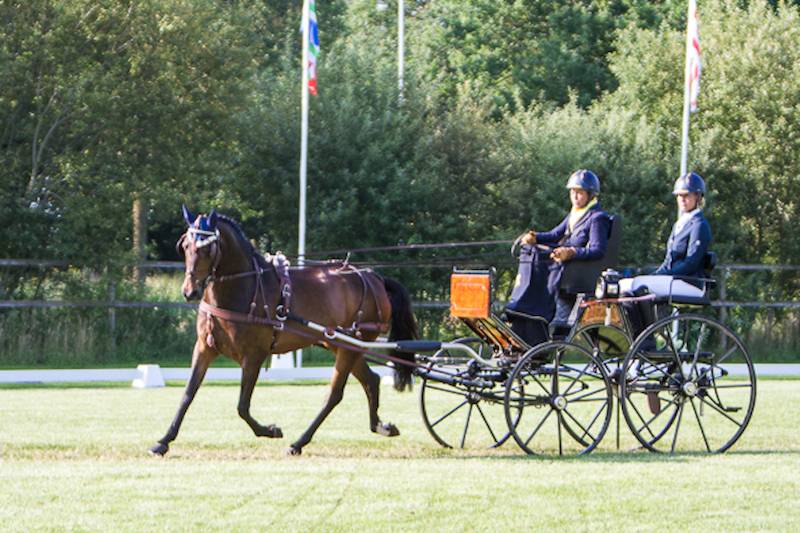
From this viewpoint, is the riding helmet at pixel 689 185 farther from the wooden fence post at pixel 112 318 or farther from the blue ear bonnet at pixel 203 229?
the wooden fence post at pixel 112 318

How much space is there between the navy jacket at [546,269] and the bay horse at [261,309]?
1259 millimetres

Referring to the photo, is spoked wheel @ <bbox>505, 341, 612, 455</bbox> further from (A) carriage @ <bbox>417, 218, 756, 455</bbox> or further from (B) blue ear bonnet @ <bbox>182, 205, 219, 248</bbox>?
(B) blue ear bonnet @ <bbox>182, 205, 219, 248</bbox>

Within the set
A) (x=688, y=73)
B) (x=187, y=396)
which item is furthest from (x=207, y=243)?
(x=688, y=73)

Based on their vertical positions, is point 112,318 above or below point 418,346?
below

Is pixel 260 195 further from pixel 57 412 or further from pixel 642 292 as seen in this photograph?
pixel 642 292

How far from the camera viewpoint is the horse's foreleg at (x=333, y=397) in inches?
489

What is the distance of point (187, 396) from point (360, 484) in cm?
255

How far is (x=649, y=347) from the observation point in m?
13.0

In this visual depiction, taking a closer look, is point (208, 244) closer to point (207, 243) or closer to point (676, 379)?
point (207, 243)

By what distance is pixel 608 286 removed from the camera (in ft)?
42.2

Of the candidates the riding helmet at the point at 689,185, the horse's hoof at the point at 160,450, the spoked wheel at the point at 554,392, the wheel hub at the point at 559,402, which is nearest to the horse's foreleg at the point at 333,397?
the horse's hoof at the point at 160,450

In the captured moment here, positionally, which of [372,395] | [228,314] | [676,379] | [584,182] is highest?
[584,182]

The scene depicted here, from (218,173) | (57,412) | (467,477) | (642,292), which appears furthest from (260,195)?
(467,477)

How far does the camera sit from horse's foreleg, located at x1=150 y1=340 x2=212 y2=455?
1210 cm
